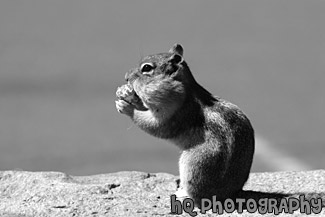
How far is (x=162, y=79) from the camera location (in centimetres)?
579

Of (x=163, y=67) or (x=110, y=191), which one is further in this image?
(x=110, y=191)

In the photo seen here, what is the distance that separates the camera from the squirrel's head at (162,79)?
575 cm

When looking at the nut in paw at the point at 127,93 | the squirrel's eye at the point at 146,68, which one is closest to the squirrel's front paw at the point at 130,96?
the nut in paw at the point at 127,93

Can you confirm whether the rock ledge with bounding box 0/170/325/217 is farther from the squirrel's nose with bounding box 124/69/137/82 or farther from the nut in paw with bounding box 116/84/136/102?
the squirrel's nose with bounding box 124/69/137/82

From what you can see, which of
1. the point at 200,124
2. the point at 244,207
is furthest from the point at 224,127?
the point at 244,207

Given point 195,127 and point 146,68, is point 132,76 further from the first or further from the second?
point 195,127

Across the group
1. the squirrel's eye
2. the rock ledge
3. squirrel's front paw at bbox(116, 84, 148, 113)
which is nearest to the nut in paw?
squirrel's front paw at bbox(116, 84, 148, 113)

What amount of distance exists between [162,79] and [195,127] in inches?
15.3

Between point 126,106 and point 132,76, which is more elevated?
point 132,76

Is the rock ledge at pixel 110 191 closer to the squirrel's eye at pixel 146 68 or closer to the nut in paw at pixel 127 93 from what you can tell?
the nut in paw at pixel 127 93

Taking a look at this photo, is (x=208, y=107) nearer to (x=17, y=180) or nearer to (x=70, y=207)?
(x=70, y=207)

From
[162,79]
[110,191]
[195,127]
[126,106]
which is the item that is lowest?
[110,191]

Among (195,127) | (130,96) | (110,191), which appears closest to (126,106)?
(130,96)

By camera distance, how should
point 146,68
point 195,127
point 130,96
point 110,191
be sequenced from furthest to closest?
point 110,191
point 130,96
point 146,68
point 195,127
